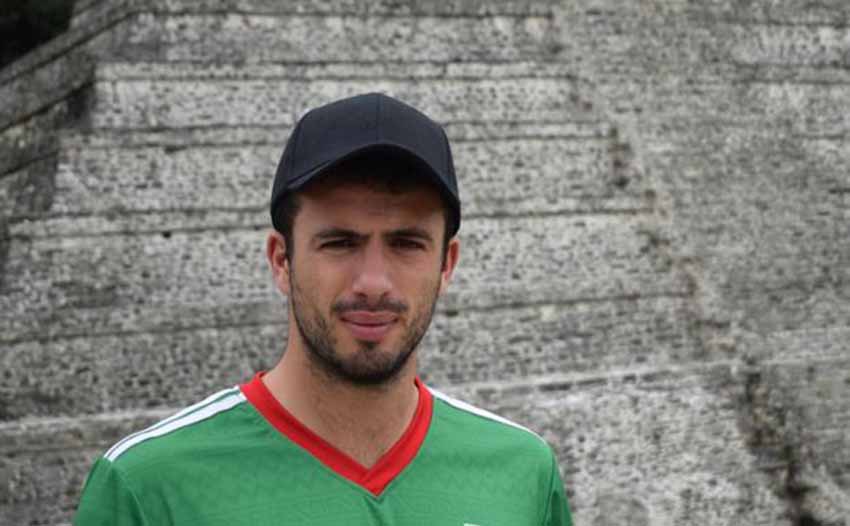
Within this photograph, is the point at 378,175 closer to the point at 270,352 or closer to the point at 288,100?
the point at 270,352

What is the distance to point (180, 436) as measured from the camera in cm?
358

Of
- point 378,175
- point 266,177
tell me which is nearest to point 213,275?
point 266,177

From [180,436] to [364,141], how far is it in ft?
3.20

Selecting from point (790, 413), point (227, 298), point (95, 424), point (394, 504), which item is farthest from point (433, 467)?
point (790, 413)

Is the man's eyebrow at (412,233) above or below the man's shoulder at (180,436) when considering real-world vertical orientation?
above

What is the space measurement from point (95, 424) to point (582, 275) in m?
6.39

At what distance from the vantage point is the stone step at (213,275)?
1412 centimetres

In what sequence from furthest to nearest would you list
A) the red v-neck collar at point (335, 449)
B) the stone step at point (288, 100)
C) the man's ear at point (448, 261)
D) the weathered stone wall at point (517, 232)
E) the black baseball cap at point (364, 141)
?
the stone step at point (288, 100)
the weathered stone wall at point (517, 232)
the man's ear at point (448, 261)
the red v-neck collar at point (335, 449)
the black baseball cap at point (364, 141)

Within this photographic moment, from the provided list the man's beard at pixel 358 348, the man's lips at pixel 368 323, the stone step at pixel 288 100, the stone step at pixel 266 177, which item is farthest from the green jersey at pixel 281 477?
the stone step at pixel 288 100

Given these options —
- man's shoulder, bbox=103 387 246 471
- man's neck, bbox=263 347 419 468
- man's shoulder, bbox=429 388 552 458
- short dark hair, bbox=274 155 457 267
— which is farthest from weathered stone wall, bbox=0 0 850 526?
short dark hair, bbox=274 155 457 267

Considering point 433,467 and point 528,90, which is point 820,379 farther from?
point 433,467

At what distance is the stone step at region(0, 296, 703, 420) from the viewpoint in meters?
13.7

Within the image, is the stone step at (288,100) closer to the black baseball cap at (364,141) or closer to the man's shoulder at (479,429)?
the man's shoulder at (479,429)

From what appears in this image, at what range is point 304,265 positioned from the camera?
351cm
